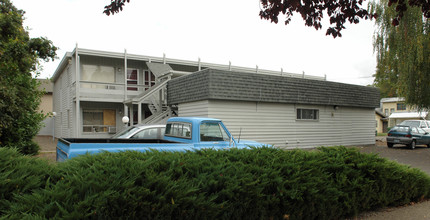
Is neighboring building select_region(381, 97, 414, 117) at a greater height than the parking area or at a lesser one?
greater

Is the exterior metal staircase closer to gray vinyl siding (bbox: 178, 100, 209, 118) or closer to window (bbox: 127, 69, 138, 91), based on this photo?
gray vinyl siding (bbox: 178, 100, 209, 118)

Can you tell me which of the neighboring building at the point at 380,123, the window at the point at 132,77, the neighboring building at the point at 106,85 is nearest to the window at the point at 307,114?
the neighboring building at the point at 106,85

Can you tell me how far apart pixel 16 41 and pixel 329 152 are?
29.0ft

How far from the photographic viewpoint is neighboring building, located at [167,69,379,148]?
1498 cm

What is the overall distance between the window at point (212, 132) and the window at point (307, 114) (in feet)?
36.7

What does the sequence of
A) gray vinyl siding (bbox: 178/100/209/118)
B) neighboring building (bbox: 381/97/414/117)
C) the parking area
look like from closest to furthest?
the parking area < gray vinyl siding (bbox: 178/100/209/118) < neighboring building (bbox: 381/97/414/117)

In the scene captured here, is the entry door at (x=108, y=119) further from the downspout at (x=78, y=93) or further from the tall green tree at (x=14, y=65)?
the tall green tree at (x=14, y=65)

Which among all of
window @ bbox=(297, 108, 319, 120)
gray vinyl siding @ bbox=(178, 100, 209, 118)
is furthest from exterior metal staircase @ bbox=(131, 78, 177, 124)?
window @ bbox=(297, 108, 319, 120)

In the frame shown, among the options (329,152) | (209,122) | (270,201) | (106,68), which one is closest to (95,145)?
(209,122)

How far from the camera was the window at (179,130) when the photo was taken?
7750 mm

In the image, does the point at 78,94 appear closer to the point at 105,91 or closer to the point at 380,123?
the point at 105,91

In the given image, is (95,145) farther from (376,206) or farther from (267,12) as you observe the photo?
(376,206)

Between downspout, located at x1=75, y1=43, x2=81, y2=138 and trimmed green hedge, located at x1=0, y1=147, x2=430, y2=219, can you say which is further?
downspout, located at x1=75, y1=43, x2=81, y2=138

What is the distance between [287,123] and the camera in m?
17.4
